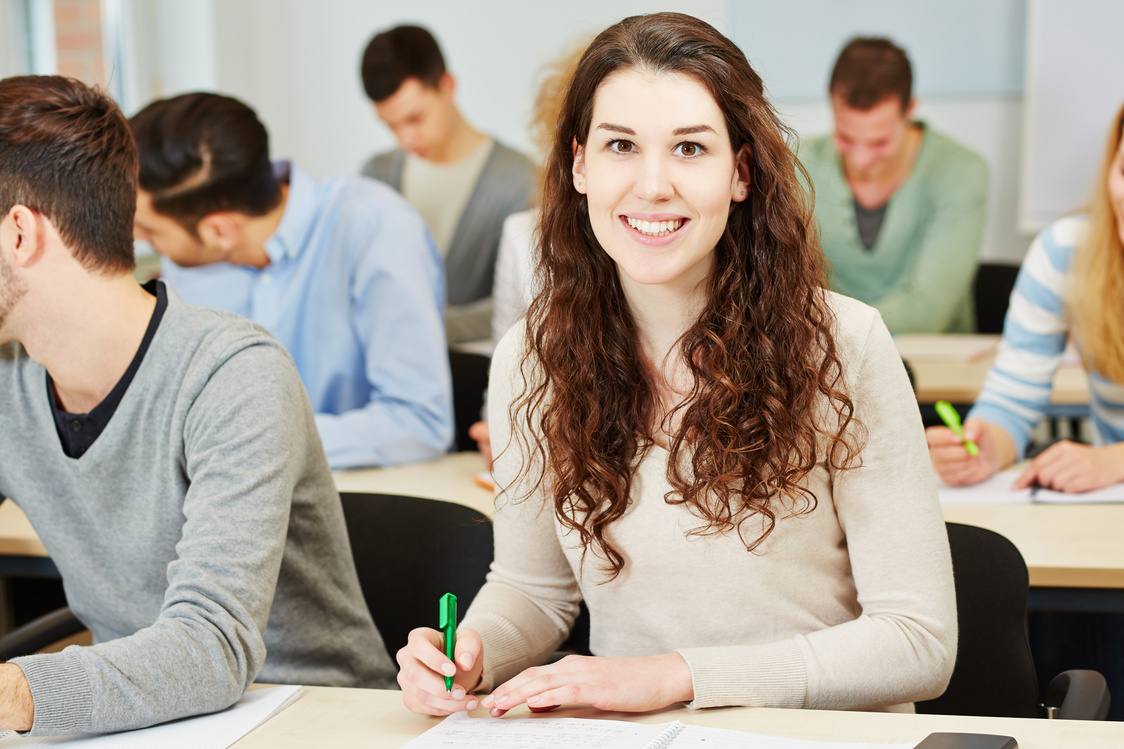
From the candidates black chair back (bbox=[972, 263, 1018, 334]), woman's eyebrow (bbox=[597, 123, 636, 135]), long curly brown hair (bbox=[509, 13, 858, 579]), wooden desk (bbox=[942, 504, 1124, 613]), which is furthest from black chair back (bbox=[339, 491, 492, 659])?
black chair back (bbox=[972, 263, 1018, 334])

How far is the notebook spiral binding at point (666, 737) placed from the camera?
0.96m

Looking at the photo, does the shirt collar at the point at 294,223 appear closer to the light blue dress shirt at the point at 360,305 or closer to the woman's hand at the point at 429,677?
the light blue dress shirt at the point at 360,305

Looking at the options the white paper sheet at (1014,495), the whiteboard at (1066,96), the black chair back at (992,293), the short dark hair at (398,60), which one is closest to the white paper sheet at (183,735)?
the white paper sheet at (1014,495)

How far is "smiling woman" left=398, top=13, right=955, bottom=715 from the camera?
3.69 ft

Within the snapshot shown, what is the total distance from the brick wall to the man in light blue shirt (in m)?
2.00

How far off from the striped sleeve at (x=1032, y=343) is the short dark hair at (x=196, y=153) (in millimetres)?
1502

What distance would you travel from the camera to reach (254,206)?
2.26 metres

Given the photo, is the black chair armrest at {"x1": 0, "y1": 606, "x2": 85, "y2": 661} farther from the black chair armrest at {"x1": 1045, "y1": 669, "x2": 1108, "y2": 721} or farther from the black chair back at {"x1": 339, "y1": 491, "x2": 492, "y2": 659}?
the black chair armrest at {"x1": 1045, "y1": 669, "x2": 1108, "y2": 721}

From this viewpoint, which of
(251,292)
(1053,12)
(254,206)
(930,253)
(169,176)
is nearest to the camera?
(169,176)

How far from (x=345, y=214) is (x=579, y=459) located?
1.32 m

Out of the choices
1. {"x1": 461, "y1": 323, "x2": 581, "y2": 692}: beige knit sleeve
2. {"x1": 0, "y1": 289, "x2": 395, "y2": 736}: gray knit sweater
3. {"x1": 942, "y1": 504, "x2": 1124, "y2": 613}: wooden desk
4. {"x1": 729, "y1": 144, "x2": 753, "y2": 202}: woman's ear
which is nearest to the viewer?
{"x1": 0, "y1": 289, "x2": 395, "y2": 736}: gray knit sweater

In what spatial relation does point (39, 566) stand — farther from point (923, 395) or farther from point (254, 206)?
point (923, 395)

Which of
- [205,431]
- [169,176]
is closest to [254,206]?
[169,176]

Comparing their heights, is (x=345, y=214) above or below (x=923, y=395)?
above
